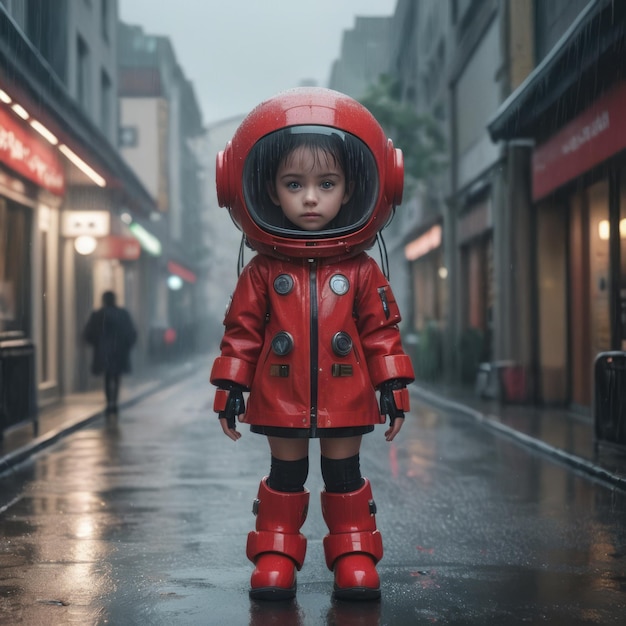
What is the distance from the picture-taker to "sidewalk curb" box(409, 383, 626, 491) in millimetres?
8242

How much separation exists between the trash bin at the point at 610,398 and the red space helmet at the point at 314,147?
4.99 m

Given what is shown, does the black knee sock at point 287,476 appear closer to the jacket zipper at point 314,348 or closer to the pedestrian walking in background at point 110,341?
the jacket zipper at point 314,348

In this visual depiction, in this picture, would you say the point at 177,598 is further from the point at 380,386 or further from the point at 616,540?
the point at 616,540

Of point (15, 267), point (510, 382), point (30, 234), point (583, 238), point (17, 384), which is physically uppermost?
point (30, 234)

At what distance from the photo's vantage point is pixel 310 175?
4.50 meters

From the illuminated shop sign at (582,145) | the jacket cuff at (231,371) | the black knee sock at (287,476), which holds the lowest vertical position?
the black knee sock at (287,476)

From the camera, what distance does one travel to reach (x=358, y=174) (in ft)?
14.9

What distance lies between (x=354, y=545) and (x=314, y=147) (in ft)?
5.53

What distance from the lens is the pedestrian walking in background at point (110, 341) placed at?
14.7 metres

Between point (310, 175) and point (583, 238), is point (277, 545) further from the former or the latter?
point (583, 238)

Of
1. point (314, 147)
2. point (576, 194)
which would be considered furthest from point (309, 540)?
point (576, 194)

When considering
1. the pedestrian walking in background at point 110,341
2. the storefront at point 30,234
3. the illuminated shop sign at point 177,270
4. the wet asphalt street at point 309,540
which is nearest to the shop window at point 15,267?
the storefront at point 30,234

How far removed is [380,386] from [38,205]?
1317 centimetres

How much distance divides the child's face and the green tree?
19.1 meters
